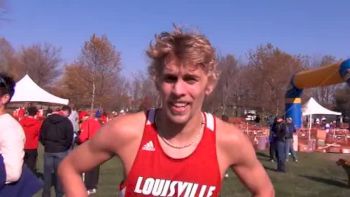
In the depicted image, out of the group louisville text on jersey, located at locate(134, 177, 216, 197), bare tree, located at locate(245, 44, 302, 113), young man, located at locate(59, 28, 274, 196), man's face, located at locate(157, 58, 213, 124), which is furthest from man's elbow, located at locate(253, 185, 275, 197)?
bare tree, located at locate(245, 44, 302, 113)

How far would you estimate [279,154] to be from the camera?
16422mm

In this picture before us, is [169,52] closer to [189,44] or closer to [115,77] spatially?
[189,44]

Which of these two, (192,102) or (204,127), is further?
(204,127)

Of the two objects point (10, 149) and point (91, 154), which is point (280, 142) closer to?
point (10, 149)

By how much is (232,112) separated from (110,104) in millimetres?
18365

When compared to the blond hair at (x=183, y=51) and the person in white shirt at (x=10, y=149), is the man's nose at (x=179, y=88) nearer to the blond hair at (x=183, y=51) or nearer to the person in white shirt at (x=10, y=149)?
the blond hair at (x=183, y=51)

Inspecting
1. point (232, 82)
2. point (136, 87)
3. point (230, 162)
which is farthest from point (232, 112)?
point (230, 162)

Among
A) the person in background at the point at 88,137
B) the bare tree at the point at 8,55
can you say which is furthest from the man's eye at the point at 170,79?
the bare tree at the point at 8,55

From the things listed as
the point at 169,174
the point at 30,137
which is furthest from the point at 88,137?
the point at 169,174

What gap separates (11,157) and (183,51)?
1.71 metres

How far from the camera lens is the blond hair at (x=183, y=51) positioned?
2.51 m

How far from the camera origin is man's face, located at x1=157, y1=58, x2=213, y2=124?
8.20 ft

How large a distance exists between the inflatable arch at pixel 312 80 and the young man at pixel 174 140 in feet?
51.5

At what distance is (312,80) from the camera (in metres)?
23.0
